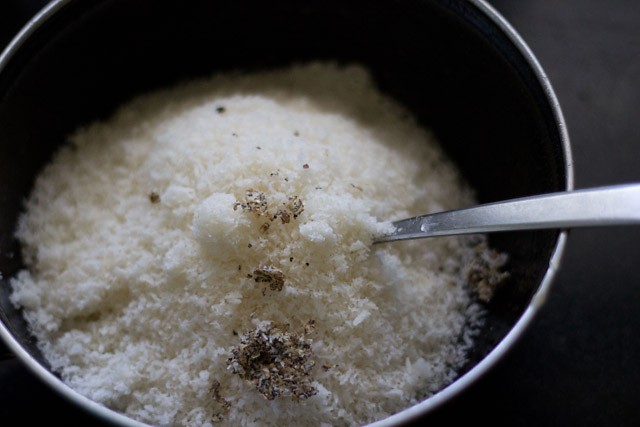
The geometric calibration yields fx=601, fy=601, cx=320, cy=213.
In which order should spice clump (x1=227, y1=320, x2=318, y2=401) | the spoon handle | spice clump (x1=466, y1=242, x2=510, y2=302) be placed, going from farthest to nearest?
spice clump (x1=466, y1=242, x2=510, y2=302)
spice clump (x1=227, y1=320, x2=318, y2=401)
the spoon handle

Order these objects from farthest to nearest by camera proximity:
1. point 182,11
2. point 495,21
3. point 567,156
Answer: point 182,11 → point 495,21 → point 567,156

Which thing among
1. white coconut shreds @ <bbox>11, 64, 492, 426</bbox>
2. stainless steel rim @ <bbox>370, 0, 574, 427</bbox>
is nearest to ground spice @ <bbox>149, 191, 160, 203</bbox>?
white coconut shreds @ <bbox>11, 64, 492, 426</bbox>

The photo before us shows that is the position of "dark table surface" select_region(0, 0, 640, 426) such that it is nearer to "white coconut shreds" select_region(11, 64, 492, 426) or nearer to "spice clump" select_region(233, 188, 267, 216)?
"white coconut shreds" select_region(11, 64, 492, 426)

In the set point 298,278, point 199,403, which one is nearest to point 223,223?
point 298,278

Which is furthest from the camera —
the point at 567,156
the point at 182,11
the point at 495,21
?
the point at 182,11

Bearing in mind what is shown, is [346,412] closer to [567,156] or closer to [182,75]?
[567,156]

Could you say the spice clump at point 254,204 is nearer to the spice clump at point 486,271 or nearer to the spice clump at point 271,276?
the spice clump at point 271,276
